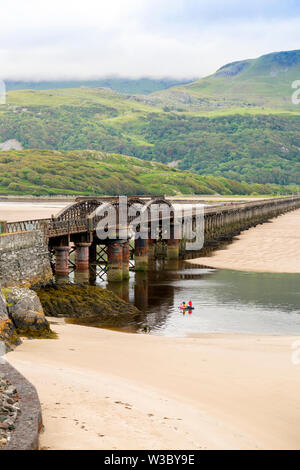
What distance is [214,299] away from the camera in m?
36.5

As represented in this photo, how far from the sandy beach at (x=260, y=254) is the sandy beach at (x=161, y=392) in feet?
91.2

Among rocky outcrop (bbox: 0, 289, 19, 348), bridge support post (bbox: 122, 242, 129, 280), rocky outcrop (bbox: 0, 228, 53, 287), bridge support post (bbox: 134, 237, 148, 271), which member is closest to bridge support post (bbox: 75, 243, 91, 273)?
bridge support post (bbox: 122, 242, 129, 280)

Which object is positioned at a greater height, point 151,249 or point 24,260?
point 24,260

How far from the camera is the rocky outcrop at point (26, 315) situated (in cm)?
2208

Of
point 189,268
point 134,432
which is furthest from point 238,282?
point 134,432

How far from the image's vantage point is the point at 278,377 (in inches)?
708

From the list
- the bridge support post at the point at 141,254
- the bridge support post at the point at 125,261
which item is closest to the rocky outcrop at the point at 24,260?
the bridge support post at the point at 125,261

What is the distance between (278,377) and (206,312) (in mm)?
14538

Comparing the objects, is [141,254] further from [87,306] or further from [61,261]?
[87,306]

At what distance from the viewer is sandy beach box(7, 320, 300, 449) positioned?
1178cm

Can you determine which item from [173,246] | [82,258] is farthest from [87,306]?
[173,246]

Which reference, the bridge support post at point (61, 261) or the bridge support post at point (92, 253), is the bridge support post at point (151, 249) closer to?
the bridge support post at point (92, 253)

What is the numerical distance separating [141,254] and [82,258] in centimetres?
1120

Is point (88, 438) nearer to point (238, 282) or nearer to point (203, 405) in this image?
point (203, 405)
